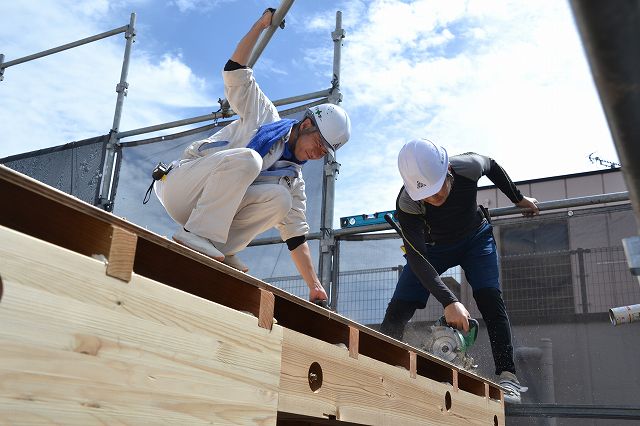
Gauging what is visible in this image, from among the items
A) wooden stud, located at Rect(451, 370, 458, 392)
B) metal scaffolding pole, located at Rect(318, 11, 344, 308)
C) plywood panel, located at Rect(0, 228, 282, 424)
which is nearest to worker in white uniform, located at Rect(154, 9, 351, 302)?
wooden stud, located at Rect(451, 370, 458, 392)

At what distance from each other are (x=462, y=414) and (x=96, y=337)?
300cm

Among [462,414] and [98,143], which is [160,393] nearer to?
[462,414]

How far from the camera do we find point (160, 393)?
6.30 feet

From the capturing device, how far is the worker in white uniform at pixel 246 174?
3.56 metres

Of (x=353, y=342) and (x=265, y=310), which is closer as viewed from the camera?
(x=265, y=310)

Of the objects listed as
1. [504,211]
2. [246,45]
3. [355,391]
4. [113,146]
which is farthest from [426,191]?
[113,146]

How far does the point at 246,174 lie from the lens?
11.6 ft

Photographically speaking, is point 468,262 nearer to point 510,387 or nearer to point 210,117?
point 510,387

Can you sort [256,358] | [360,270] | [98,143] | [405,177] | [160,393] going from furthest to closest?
1. [98,143]
2. [360,270]
3. [405,177]
4. [256,358]
5. [160,393]

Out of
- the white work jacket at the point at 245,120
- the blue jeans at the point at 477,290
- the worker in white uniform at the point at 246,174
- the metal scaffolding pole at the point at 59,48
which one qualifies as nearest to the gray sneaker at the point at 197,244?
the worker in white uniform at the point at 246,174

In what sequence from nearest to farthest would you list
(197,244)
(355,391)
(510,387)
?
(355,391)
(197,244)
(510,387)

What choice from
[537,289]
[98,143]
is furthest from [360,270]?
[98,143]

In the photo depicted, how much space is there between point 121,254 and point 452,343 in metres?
3.73

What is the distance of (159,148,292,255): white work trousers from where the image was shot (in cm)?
355
